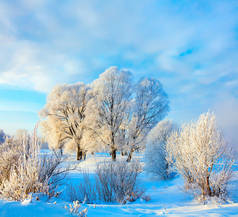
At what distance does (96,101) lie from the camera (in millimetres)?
20422

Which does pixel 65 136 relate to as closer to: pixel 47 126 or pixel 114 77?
pixel 47 126

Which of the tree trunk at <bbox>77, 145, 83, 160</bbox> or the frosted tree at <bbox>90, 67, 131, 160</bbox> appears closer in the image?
the frosted tree at <bbox>90, 67, 131, 160</bbox>

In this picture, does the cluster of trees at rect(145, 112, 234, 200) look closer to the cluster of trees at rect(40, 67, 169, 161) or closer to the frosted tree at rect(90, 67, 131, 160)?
the cluster of trees at rect(40, 67, 169, 161)

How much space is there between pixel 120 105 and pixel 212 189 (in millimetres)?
13380

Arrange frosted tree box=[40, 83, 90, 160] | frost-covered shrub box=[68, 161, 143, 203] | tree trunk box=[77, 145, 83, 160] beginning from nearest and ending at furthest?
frost-covered shrub box=[68, 161, 143, 203] → frosted tree box=[40, 83, 90, 160] → tree trunk box=[77, 145, 83, 160]

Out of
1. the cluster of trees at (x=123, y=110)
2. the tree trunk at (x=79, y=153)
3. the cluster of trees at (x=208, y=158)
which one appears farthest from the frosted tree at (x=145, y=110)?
the cluster of trees at (x=208, y=158)

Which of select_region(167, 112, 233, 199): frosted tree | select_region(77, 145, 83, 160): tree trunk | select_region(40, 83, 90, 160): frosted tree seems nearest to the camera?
select_region(167, 112, 233, 199): frosted tree

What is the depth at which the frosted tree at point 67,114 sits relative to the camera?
23375mm

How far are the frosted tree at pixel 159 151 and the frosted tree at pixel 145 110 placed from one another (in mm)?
5667

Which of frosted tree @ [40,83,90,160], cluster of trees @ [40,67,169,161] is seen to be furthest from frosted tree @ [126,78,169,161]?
frosted tree @ [40,83,90,160]

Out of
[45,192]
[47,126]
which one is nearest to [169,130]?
[45,192]

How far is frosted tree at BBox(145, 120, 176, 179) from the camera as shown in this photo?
13.1 m

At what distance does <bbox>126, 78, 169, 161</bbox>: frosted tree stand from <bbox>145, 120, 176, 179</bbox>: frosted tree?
5667 millimetres

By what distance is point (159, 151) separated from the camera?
13312mm
